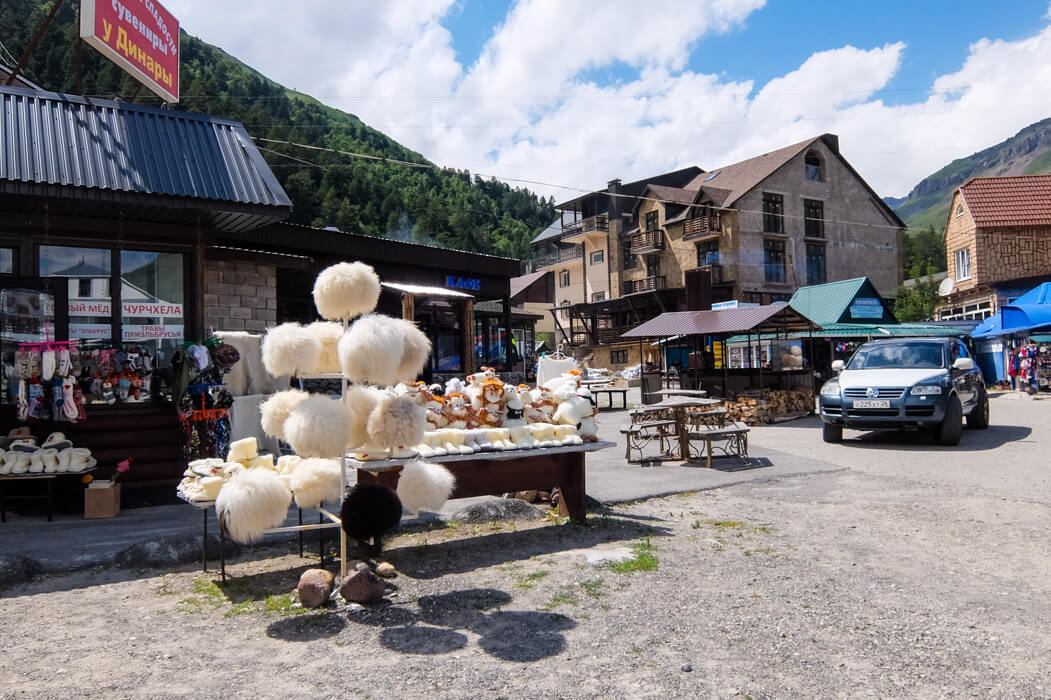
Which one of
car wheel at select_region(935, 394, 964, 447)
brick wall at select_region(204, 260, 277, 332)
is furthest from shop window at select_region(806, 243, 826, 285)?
brick wall at select_region(204, 260, 277, 332)

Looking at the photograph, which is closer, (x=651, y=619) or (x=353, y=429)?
(x=651, y=619)

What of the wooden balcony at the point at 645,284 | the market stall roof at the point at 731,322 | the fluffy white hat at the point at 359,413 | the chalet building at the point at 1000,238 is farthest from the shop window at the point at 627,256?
the fluffy white hat at the point at 359,413

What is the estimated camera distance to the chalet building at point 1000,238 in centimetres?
3131

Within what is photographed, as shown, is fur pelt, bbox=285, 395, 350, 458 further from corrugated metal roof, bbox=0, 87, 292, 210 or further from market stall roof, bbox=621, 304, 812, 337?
market stall roof, bbox=621, 304, 812, 337

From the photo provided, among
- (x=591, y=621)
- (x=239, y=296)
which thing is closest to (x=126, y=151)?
(x=239, y=296)

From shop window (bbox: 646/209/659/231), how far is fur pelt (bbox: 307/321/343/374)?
43.5 m

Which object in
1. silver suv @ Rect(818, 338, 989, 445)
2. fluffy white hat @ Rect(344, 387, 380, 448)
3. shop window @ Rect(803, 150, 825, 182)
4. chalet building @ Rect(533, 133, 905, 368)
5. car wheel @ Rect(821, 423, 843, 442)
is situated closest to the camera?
fluffy white hat @ Rect(344, 387, 380, 448)

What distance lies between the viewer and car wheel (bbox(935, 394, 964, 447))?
11.1m

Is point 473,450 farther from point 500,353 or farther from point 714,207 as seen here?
point 714,207

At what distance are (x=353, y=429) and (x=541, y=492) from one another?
3.35m

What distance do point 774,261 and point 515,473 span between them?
40628mm

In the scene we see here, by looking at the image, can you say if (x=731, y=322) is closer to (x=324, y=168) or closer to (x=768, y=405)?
(x=768, y=405)

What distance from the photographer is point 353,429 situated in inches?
182

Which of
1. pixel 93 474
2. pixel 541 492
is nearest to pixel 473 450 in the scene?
pixel 541 492
